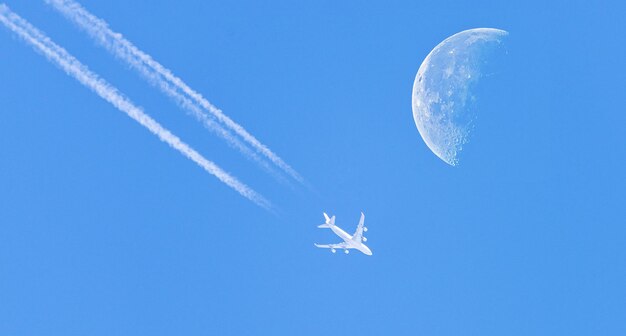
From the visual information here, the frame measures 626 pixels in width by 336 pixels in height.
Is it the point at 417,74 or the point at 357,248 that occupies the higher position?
the point at 417,74

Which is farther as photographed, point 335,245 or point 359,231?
point 335,245

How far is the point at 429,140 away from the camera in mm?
71188

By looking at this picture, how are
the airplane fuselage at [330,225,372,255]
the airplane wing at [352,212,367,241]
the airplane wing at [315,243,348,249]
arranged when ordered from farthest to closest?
A: the airplane wing at [315,243,348,249] → the airplane wing at [352,212,367,241] → the airplane fuselage at [330,225,372,255]

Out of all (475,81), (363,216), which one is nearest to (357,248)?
(363,216)

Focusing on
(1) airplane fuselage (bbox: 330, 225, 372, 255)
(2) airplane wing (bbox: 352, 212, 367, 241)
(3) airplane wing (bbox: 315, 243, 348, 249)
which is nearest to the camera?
(1) airplane fuselage (bbox: 330, 225, 372, 255)

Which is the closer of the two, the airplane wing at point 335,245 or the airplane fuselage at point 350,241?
the airplane fuselage at point 350,241

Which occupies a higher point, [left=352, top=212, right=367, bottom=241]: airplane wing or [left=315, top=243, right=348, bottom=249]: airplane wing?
[left=352, top=212, right=367, bottom=241]: airplane wing

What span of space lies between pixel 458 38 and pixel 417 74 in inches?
154

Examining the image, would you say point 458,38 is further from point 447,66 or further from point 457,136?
point 457,136

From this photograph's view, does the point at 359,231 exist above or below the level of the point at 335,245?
above

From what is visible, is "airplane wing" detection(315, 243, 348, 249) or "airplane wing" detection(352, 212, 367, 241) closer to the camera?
"airplane wing" detection(352, 212, 367, 241)

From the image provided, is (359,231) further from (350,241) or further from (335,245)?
(335,245)

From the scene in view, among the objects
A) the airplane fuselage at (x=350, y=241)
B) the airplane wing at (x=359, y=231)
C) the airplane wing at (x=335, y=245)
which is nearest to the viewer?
the airplane fuselage at (x=350, y=241)

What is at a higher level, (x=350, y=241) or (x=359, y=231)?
(x=359, y=231)
